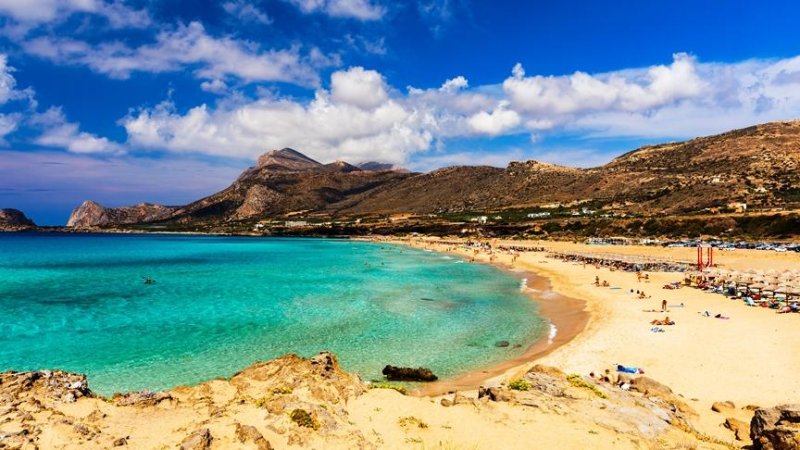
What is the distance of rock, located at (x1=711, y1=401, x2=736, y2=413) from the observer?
14914 millimetres

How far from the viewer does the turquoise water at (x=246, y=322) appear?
23172mm

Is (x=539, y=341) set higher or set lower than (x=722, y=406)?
lower

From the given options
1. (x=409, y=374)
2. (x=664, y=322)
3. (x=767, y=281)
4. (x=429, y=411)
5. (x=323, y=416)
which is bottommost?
(x=409, y=374)

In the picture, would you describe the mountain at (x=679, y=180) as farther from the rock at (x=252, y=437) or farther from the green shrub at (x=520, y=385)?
the rock at (x=252, y=437)

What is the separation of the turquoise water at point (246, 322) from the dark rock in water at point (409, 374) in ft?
3.47

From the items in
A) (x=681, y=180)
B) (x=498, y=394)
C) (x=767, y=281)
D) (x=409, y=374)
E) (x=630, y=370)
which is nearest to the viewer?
(x=498, y=394)

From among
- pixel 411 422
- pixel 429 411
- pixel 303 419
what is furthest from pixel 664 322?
pixel 303 419

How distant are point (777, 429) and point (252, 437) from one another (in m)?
11.6

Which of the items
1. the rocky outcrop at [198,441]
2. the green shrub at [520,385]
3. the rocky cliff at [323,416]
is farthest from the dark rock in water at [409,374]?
the rocky outcrop at [198,441]

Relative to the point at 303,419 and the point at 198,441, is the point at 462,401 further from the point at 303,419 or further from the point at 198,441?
the point at 198,441

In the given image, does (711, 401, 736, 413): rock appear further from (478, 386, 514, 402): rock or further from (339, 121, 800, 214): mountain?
(339, 121, 800, 214): mountain

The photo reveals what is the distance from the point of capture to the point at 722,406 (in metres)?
15.1

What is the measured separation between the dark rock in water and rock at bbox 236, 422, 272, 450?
1074cm

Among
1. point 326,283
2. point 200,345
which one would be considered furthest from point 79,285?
point 200,345
